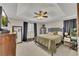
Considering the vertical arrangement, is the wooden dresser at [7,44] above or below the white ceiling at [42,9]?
below

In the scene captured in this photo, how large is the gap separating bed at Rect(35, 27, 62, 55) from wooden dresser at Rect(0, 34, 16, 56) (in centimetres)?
46

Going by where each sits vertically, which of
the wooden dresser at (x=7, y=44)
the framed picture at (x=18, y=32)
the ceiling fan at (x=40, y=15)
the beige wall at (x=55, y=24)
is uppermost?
the ceiling fan at (x=40, y=15)

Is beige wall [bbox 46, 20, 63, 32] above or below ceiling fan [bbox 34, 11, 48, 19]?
below

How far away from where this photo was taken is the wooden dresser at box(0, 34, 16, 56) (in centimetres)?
235

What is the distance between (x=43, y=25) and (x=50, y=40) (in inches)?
12.3

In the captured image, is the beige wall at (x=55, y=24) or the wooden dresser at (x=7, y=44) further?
the beige wall at (x=55, y=24)

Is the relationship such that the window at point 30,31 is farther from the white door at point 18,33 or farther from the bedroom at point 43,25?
the white door at point 18,33

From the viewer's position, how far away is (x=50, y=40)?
7.90ft

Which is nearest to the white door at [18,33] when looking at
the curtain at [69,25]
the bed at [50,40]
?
the bed at [50,40]

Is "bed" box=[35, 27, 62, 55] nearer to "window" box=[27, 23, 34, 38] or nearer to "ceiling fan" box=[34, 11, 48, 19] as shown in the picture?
"window" box=[27, 23, 34, 38]

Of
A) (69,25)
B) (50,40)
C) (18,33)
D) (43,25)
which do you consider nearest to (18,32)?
(18,33)

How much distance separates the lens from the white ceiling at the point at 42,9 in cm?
242

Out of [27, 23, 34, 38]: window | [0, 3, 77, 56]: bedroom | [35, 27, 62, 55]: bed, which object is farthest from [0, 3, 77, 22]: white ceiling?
[35, 27, 62, 55]: bed

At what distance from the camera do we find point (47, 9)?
2.44 meters
